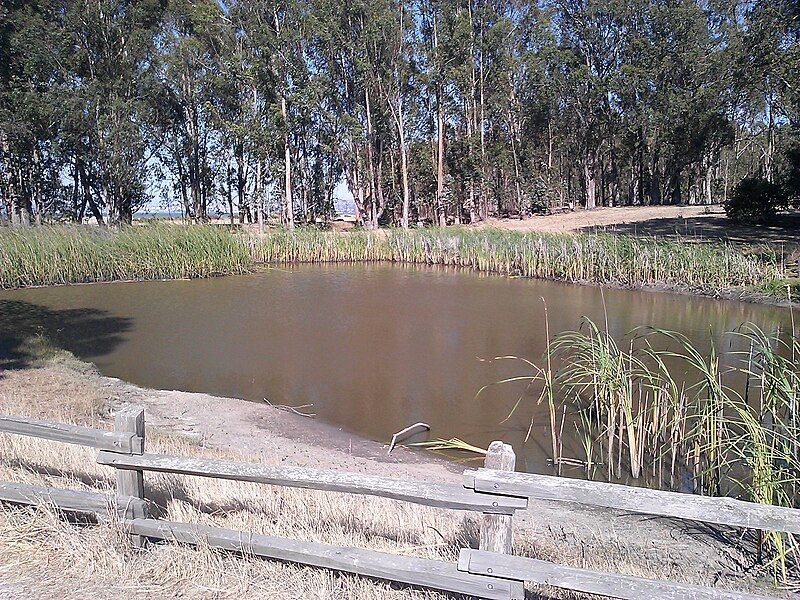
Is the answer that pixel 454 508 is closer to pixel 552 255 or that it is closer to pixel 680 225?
pixel 552 255

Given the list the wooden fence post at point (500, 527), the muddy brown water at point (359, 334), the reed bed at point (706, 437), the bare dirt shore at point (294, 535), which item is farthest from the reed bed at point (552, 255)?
the wooden fence post at point (500, 527)

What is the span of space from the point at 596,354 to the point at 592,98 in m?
29.4

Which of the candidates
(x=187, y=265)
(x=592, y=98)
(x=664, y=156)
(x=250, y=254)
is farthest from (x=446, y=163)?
(x=187, y=265)

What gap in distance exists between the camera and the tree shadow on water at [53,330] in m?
8.47

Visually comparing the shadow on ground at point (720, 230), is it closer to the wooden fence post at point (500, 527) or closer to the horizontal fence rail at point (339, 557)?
the wooden fence post at point (500, 527)

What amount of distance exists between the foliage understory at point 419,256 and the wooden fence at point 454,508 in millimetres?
10865

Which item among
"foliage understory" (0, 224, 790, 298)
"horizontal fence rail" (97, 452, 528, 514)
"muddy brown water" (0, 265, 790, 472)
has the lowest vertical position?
"muddy brown water" (0, 265, 790, 472)

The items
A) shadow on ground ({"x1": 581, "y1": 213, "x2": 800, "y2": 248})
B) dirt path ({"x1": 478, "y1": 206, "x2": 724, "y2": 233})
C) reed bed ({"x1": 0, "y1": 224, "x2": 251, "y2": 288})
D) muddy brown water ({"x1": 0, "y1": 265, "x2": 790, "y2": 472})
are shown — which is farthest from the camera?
dirt path ({"x1": 478, "y1": 206, "x2": 724, "y2": 233})

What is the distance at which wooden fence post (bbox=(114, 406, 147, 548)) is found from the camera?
3184 millimetres

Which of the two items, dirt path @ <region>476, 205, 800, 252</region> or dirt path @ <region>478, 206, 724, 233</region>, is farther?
dirt path @ <region>478, 206, 724, 233</region>

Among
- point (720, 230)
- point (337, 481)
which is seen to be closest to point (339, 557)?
point (337, 481)

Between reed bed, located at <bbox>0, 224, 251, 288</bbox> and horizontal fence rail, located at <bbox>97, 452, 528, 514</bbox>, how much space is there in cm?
1317

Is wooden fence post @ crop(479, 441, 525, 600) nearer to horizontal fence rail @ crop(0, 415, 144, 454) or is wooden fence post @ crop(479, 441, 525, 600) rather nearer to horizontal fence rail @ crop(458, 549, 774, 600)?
horizontal fence rail @ crop(458, 549, 774, 600)

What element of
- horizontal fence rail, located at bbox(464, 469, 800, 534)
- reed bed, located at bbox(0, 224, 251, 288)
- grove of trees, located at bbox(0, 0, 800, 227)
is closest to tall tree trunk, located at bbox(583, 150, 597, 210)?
grove of trees, located at bbox(0, 0, 800, 227)
